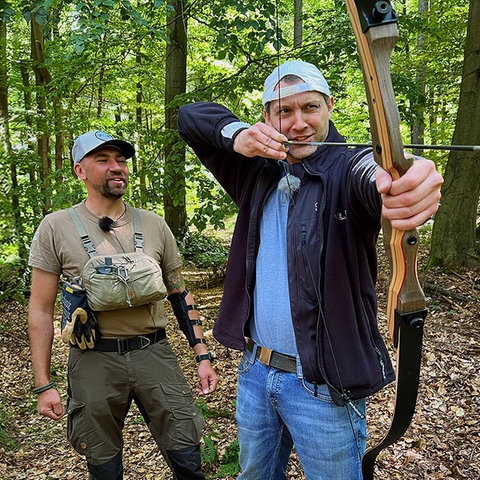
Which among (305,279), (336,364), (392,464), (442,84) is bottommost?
(392,464)

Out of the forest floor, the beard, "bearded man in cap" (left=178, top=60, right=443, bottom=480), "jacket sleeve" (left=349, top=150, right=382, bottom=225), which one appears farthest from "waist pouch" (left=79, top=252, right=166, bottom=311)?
the forest floor

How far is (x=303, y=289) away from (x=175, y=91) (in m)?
6.70

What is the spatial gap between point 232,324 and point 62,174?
5.13 m

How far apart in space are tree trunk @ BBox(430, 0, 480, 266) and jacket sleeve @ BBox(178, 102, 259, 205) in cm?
417

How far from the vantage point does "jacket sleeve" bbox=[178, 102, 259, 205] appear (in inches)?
66.2

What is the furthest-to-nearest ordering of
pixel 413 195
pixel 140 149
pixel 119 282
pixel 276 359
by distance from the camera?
pixel 140 149 → pixel 119 282 → pixel 276 359 → pixel 413 195

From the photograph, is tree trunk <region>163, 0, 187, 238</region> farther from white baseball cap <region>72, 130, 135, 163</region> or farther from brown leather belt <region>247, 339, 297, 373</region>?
brown leather belt <region>247, 339, 297, 373</region>

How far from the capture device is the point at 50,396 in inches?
85.4

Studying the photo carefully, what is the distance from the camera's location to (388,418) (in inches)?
126

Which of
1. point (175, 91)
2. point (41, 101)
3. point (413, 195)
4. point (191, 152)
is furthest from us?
point (175, 91)

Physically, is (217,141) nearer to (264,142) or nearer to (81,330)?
(264,142)

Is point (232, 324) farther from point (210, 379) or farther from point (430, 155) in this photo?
point (430, 155)

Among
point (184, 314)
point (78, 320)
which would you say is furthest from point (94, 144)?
point (184, 314)

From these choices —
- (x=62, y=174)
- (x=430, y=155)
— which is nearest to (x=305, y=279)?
(x=62, y=174)
